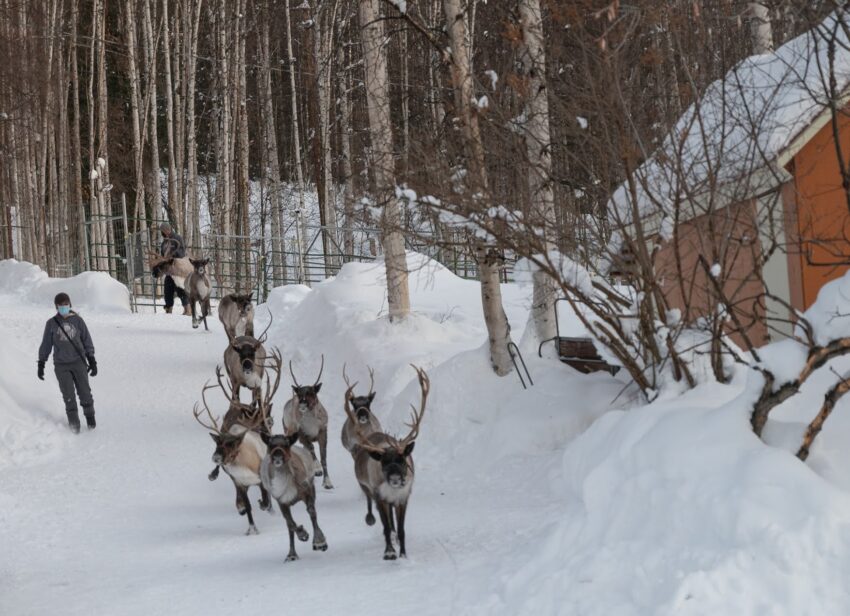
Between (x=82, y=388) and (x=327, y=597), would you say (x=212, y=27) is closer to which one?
(x=82, y=388)

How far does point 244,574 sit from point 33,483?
16.6 feet

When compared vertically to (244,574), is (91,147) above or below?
above

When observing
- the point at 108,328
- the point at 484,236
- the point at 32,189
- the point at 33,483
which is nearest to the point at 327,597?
the point at 484,236

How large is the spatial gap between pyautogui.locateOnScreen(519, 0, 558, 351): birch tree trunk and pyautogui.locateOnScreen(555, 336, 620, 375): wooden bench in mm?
479

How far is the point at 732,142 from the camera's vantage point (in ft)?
34.9

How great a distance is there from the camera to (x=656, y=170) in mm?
11484

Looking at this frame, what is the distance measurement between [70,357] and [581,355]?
258 inches

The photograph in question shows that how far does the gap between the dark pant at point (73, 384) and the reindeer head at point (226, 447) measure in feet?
16.6

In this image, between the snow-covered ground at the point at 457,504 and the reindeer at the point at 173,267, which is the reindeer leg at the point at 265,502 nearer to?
the snow-covered ground at the point at 457,504

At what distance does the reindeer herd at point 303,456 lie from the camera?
30.9 feet

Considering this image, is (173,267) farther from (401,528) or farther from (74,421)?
(401,528)

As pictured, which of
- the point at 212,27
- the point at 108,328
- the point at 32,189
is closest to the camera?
the point at 108,328

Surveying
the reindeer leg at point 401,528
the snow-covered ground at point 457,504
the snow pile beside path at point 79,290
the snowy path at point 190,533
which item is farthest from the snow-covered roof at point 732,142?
the snow pile beside path at point 79,290

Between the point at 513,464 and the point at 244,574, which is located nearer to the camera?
the point at 244,574
